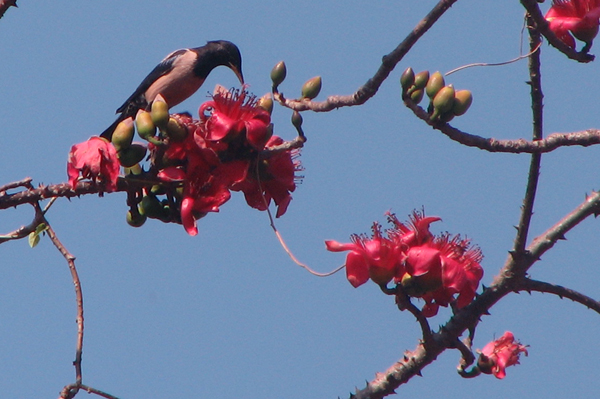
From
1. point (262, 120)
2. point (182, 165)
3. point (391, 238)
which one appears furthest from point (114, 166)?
point (391, 238)

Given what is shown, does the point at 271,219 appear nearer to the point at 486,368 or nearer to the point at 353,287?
the point at 353,287

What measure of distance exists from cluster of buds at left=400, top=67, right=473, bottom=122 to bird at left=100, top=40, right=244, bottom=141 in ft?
11.0

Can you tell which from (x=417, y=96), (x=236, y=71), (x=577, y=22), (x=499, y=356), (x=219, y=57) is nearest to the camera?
(x=417, y=96)

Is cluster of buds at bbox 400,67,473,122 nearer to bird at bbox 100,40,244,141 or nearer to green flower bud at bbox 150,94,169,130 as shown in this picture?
green flower bud at bbox 150,94,169,130

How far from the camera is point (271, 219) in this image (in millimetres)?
2807

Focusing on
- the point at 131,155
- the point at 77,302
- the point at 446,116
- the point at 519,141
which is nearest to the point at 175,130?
the point at 131,155

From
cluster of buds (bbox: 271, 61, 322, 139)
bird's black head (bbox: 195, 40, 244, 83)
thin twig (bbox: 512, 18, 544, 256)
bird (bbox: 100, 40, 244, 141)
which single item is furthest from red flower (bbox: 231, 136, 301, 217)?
bird's black head (bbox: 195, 40, 244, 83)

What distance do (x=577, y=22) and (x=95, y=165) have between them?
6.07ft

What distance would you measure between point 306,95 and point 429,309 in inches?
34.8

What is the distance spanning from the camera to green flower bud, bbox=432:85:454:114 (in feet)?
8.52

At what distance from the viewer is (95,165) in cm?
245

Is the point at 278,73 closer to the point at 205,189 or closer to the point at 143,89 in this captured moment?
the point at 205,189

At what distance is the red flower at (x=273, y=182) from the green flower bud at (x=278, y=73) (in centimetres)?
22

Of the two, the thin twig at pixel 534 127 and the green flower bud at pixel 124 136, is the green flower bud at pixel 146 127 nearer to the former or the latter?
the green flower bud at pixel 124 136
